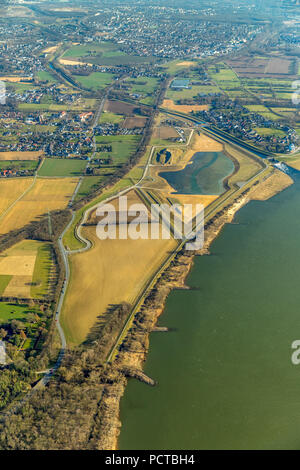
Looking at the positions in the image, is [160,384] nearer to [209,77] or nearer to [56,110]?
[56,110]

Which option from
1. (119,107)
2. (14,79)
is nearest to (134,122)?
(119,107)

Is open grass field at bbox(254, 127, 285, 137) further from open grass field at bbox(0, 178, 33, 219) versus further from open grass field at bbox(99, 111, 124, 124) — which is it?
open grass field at bbox(0, 178, 33, 219)

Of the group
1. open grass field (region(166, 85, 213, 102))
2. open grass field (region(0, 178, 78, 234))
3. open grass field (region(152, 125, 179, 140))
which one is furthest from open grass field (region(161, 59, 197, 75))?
open grass field (region(0, 178, 78, 234))

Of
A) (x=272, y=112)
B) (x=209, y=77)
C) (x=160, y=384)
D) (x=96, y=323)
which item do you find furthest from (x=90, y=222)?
(x=209, y=77)

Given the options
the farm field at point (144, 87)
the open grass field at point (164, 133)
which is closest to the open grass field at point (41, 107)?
the farm field at point (144, 87)

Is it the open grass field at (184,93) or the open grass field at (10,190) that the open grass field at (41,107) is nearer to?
the open grass field at (184,93)

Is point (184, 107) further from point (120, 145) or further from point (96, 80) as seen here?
point (96, 80)
